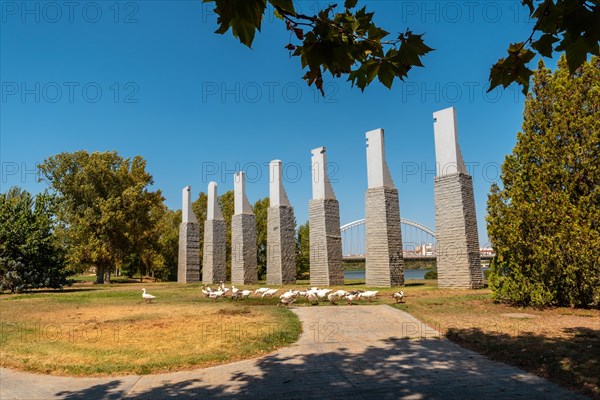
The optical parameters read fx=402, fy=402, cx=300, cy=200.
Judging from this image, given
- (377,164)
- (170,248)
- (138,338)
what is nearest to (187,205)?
(170,248)

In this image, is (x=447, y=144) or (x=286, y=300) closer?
(x=286, y=300)

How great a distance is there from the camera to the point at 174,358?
26.5ft

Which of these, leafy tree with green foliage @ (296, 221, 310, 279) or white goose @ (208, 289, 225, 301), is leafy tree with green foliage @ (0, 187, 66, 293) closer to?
white goose @ (208, 289, 225, 301)

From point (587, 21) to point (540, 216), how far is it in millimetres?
12047

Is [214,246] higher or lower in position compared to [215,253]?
higher

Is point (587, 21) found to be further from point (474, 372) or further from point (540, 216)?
point (540, 216)

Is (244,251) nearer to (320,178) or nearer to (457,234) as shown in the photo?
(320,178)

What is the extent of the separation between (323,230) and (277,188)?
628 centimetres

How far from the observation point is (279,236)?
3127cm

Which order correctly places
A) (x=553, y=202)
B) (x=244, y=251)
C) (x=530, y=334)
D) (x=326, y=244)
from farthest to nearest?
1. (x=244, y=251)
2. (x=326, y=244)
3. (x=553, y=202)
4. (x=530, y=334)

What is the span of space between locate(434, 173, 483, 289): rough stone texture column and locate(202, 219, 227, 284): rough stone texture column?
2266 cm

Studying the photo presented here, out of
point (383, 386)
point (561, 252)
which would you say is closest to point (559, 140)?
point (561, 252)

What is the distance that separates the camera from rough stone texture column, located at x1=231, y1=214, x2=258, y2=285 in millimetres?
34969

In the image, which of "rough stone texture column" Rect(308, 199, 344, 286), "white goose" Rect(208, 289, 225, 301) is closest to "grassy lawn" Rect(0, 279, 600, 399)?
"white goose" Rect(208, 289, 225, 301)
